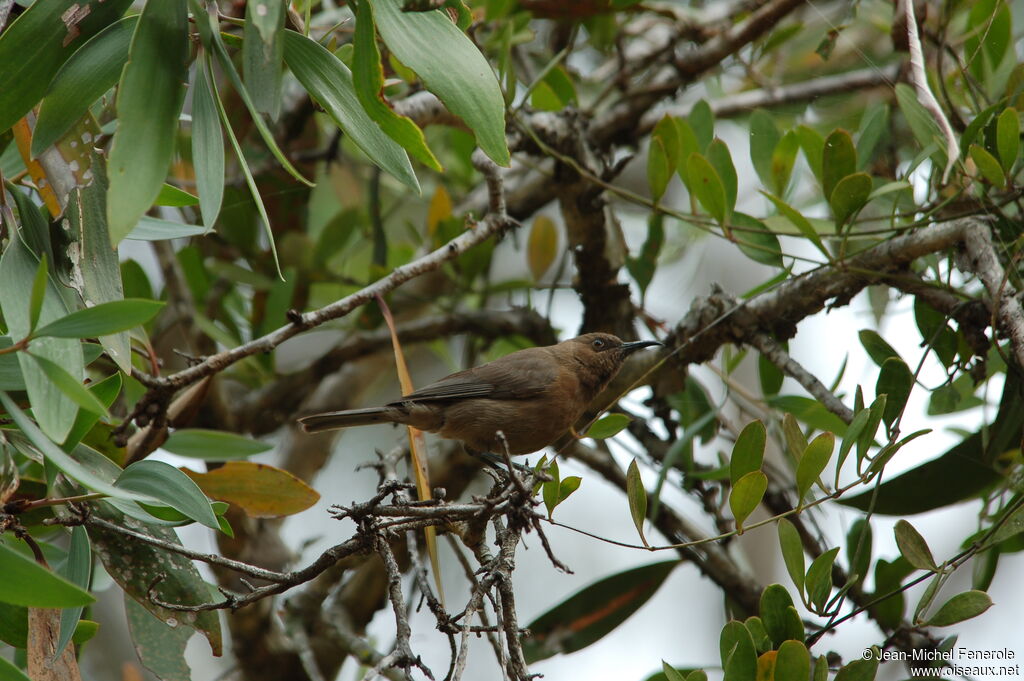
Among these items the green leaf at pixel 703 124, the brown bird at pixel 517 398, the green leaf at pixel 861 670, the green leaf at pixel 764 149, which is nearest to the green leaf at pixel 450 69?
the green leaf at pixel 861 670

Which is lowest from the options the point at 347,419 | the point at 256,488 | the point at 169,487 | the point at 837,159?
the point at 169,487

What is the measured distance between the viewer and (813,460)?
2.19 meters

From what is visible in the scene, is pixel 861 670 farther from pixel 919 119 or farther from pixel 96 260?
pixel 96 260

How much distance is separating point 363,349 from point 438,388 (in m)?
0.66

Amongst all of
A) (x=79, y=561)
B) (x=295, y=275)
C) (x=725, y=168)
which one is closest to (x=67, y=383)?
(x=79, y=561)

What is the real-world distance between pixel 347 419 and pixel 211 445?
77 centimetres

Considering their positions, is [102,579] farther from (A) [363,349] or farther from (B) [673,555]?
(B) [673,555]

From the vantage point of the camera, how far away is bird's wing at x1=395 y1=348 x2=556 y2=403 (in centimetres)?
393

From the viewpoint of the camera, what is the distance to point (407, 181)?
1970 millimetres

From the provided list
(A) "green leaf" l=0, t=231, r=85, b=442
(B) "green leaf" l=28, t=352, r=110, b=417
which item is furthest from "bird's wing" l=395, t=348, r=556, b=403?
(B) "green leaf" l=28, t=352, r=110, b=417

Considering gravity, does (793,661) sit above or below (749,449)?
below

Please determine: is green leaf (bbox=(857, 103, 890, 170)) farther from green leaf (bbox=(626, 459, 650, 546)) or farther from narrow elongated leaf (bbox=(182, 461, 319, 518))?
narrow elongated leaf (bbox=(182, 461, 319, 518))

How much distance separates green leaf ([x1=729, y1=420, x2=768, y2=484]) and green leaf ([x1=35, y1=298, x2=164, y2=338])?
1471mm

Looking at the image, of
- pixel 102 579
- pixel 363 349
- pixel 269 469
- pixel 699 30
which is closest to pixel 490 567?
pixel 269 469
